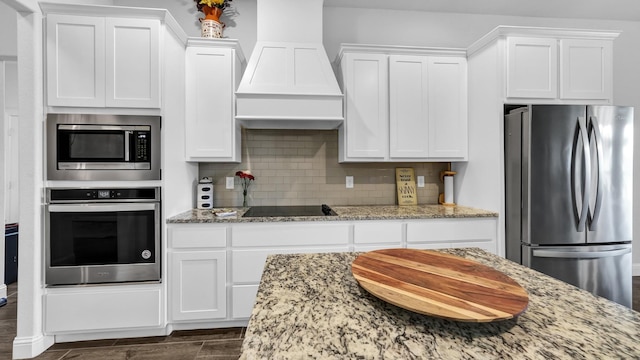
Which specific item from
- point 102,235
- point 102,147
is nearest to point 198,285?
point 102,235

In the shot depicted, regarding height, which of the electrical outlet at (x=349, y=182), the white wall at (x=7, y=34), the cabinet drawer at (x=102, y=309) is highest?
the white wall at (x=7, y=34)

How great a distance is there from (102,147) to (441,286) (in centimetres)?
239

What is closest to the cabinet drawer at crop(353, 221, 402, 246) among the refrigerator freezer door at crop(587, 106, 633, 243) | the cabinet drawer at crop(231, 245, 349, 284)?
the cabinet drawer at crop(231, 245, 349, 284)

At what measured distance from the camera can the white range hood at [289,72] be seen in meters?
2.47

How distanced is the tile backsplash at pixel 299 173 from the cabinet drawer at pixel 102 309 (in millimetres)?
1076

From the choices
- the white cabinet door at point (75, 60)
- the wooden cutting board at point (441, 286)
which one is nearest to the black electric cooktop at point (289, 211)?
the white cabinet door at point (75, 60)

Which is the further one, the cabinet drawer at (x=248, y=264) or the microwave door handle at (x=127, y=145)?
the cabinet drawer at (x=248, y=264)

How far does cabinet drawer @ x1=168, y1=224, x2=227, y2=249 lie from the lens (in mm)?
2232

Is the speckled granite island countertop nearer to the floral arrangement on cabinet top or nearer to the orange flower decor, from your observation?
the orange flower decor

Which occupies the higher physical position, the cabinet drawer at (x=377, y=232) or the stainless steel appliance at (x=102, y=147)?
the stainless steel appliance at (x=102, y=147)

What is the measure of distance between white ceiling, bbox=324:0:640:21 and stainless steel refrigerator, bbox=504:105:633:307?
150cm

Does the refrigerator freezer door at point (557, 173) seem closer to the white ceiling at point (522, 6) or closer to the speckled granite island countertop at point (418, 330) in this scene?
the white ceiling at point (522, 6)

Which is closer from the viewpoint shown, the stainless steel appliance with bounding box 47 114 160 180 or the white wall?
the stainless steel appliance with bounding box 47 114 160 180

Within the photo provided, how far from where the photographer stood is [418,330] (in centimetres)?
63
